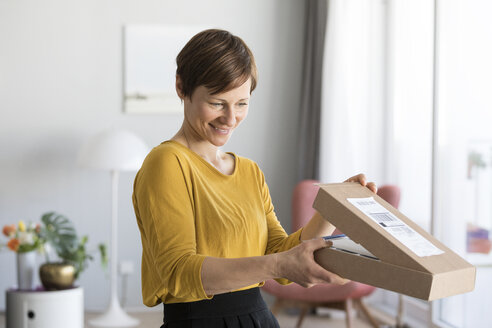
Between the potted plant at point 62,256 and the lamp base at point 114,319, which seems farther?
the lamp base at point 114,319

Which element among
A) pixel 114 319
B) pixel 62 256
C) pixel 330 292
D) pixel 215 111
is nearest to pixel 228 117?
pixel 215 111

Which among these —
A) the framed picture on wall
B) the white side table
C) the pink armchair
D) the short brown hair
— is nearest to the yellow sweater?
the short brown hair

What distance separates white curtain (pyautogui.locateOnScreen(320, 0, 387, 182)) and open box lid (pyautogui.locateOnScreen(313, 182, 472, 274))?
3.27 meters

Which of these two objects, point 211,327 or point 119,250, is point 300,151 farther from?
point 211,327

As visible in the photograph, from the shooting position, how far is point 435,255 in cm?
105

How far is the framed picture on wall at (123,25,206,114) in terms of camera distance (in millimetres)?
4980

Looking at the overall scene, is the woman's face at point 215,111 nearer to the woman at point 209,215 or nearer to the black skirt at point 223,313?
the woman at point 209,215

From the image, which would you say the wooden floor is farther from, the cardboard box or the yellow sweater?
the cardboard box

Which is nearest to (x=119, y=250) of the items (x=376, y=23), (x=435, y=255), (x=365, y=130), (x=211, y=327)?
(x=365, y=130)

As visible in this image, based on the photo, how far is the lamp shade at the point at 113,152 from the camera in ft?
14.5

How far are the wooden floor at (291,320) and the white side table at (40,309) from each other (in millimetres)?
632

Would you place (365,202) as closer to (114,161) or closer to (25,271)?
A: (25,271)

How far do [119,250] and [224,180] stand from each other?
12.7 ft

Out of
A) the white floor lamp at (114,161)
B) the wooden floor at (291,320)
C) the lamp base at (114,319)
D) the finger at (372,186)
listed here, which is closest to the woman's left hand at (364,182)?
→ the finger at (372,186)
